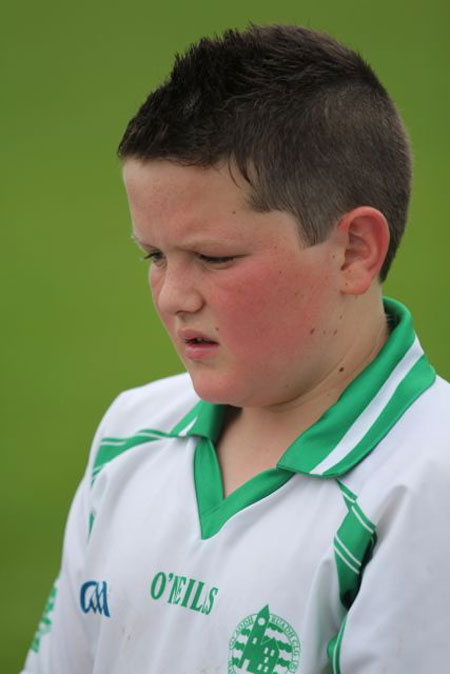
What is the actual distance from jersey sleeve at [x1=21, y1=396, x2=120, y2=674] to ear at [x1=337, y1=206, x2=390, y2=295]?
0.50 meters

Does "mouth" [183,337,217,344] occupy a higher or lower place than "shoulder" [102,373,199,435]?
higher

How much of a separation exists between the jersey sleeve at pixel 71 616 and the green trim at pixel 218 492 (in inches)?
8.7

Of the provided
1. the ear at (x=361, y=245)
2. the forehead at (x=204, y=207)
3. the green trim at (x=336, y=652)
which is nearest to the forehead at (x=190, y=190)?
the forehead at (x=204, y=207)

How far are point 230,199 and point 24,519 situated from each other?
226cm

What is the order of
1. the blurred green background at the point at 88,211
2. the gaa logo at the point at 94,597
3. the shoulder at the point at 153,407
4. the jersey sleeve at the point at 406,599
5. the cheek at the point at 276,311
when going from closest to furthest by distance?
the jersey sleeve at the point at 406,599 < the cheek at the point at 276,311 < the gaa logo at the point at 94,597 < the shoulder at the point at 153,407 < the blurred green background at the point at 88,211

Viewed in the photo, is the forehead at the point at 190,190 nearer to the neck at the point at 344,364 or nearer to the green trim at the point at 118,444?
the neck at the point at 344,364

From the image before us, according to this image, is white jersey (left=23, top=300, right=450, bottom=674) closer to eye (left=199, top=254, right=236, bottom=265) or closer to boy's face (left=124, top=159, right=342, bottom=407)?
→ boy's face (left=124, top=159, right=342, bottom=407)

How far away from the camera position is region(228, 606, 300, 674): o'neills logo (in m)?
1.15

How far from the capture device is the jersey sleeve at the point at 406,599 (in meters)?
1.08

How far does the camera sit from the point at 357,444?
3.93ft

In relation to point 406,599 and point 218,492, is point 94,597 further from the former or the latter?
point 406,599

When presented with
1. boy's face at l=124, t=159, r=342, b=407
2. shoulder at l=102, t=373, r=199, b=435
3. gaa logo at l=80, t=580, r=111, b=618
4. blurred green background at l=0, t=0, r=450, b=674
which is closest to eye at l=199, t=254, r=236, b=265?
boy's face at l=124, t=159, r=342, b=407

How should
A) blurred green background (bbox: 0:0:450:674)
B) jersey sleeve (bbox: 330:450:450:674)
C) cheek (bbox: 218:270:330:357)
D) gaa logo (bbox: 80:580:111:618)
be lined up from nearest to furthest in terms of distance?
jersey sleeve (bbox: 330:450:450:674), cheek (bbox: 218:270:330:357), gaa logo (bbox: 80:580:111:618), blurred green background (bbox: 0:0:450:674)

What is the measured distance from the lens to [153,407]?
60.0 inches
